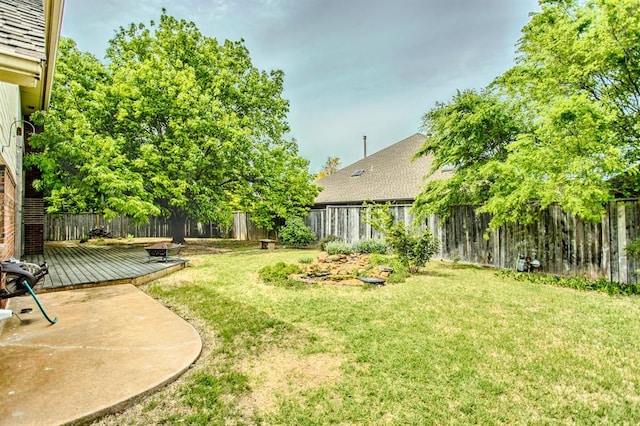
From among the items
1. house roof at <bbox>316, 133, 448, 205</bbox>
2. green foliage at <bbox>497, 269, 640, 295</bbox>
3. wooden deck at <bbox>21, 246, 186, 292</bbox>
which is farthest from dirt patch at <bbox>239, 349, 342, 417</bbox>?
house roof at <bbox>316, 133, 448, 205</bbox>

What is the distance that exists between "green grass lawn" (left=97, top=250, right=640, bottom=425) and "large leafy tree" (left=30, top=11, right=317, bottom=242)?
7.29 meters

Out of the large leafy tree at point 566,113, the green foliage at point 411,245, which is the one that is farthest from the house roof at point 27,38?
the large leafy tree at point 566,113

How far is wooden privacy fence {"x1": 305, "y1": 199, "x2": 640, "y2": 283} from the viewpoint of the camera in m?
6.83

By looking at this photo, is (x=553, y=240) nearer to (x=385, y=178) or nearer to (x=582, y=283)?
(x=582, y=283)

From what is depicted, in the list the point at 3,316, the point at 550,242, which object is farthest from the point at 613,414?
the point at 550,242

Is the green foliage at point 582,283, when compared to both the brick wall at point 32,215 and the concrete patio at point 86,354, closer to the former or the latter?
the concrete patio at point 86,354

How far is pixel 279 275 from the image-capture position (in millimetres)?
7535

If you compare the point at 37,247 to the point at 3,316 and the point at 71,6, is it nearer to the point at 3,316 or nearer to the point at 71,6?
the point at 71,6

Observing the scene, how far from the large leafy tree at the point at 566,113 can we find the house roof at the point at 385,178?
4.55 metres

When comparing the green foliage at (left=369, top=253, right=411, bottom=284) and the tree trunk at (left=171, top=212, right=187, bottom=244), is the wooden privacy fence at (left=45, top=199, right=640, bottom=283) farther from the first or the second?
the tree trunk at (left=171, top=212, right=187, bottom=244)

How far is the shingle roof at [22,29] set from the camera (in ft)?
7.95

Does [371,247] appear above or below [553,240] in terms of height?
below

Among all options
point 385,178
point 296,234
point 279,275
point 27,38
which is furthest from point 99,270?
point 385,178

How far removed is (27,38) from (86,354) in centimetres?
298
